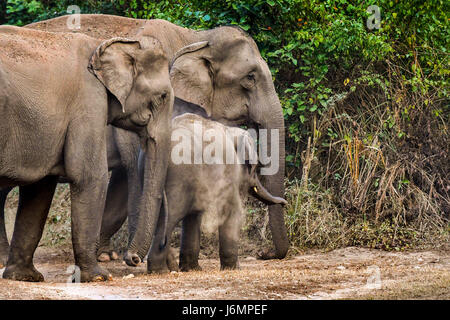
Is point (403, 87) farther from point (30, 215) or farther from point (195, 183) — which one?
point (30, 215)

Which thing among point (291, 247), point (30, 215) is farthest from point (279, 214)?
point (30, 215)

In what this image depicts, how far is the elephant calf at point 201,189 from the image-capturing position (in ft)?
27.8

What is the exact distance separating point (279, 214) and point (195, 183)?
1.56m

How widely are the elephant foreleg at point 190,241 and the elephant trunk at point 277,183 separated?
118 cm

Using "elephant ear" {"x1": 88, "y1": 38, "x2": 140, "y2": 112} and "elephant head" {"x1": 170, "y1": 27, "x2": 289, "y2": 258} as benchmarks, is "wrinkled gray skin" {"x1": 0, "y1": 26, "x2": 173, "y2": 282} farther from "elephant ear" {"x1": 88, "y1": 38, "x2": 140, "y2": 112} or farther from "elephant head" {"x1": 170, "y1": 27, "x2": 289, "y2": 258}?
"elephant head" {"x1": 170, "y1": 27, "x2": 289, "y2": 258}

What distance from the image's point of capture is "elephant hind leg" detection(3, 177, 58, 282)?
8078 millimetres

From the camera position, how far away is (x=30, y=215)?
809 centimetres

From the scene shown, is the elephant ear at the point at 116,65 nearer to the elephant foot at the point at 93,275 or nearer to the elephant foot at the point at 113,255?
the elephant foot at the point at 93,275

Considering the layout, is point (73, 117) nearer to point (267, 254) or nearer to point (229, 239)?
point (229, 239)

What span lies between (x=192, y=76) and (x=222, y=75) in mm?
333

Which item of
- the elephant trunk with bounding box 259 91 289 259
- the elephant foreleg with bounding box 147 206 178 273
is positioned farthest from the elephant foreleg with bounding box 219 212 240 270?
the elephant trunk with bounding box 259 91 289 259

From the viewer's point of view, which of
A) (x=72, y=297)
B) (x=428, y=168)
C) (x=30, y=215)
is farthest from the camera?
(x=428, y=168)
